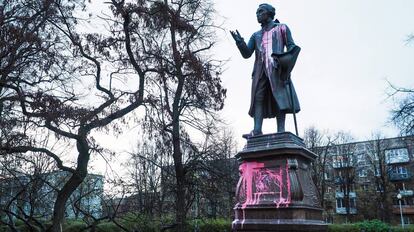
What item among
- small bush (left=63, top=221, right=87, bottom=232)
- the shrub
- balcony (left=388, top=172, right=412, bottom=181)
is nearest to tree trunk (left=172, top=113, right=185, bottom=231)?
small bush (left=63, top=221, right=87, bottom=232)

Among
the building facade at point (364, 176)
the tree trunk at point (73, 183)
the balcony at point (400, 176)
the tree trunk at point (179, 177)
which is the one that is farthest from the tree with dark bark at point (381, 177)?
the tree trunk at point (73, 183)

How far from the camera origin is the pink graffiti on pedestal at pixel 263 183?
563cm

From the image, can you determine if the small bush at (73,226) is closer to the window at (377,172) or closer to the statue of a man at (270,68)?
the statue of a man at (270,68)

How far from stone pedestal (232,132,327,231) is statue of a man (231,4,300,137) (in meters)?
0.59

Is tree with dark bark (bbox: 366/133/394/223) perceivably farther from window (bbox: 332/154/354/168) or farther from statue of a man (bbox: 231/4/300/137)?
statue of a man (bbox: 231/4/300/137)

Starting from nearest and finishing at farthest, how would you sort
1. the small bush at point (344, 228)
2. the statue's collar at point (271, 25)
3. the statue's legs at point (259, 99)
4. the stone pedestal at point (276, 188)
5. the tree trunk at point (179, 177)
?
the stone pedestal at point (276, 188), the statue's legs at point (259, 99), the statue's collar at point (271, 25), the tree trunk at point (179, 177), the small bush at point (344, 228)

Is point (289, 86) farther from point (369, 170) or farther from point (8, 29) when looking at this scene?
point (369, 170)

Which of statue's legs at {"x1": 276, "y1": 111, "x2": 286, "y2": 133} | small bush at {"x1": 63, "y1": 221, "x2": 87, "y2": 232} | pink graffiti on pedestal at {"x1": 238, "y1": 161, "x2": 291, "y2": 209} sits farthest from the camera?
small bush at {"x1": 63, "y1": 221, "x2": 87, "y2": 232}

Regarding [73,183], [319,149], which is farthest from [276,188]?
[319,149]

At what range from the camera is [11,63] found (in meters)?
8.69

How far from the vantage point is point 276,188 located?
18.8 feet

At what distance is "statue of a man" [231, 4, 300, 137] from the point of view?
645 centimetres

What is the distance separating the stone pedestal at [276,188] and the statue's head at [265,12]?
2083 millimetres

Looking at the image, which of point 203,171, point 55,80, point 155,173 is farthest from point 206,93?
point 155,173
